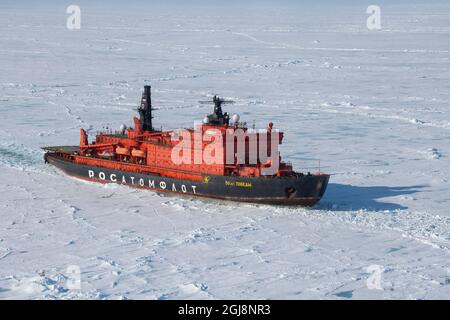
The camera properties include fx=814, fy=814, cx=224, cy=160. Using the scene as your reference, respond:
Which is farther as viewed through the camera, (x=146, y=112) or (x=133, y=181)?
(x=146, y=112)

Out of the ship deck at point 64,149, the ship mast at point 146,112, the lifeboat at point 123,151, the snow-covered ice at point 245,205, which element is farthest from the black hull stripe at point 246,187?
the ship deck at point 64,149

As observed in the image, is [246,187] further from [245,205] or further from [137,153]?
[137,153]

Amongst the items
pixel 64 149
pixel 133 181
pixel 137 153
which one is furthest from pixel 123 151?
pixel 64 149

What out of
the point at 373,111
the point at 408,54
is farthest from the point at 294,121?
the point at 408,54

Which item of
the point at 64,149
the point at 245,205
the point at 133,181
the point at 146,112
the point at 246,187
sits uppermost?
the point at 146,112

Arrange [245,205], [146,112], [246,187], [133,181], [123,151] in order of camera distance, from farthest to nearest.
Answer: [146,112] → [123,151] → [133,181] → [245,205] → [246,187]

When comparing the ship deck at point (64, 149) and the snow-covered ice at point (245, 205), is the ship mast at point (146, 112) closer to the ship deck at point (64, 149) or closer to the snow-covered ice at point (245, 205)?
the snow-covered ice at point (245, 205)

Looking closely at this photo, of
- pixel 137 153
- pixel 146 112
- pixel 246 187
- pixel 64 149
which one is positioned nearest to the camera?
pixel 246 187

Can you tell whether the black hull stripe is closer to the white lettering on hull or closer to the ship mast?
the white lettering on hull

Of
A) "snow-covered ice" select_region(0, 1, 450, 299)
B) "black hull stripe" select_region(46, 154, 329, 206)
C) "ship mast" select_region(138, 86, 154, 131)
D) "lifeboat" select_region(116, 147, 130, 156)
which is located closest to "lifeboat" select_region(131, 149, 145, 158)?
"lifeboat" select_region(116, 147, 130, 156)
